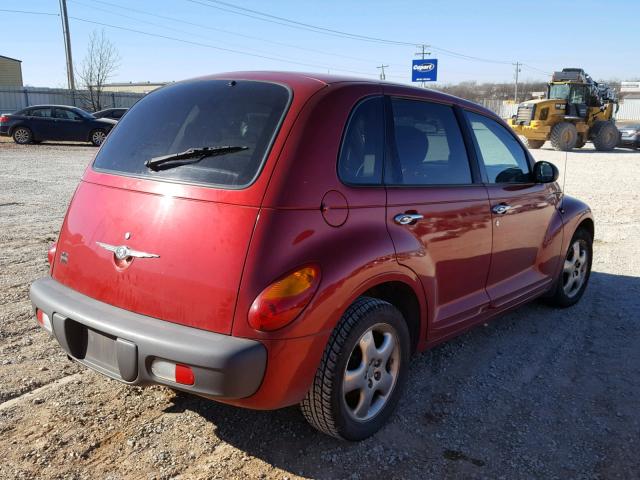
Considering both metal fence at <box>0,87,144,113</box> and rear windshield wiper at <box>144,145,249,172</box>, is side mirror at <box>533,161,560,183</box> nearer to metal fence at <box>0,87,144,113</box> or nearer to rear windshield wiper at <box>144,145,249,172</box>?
rear windshield wiper at <box>144,145,249,172</box>

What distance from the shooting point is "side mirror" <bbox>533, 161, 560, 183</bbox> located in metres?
4.21

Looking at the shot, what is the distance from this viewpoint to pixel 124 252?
101 inches

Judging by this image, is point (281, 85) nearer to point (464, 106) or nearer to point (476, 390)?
point (464, 106)

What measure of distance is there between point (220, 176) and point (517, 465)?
1.99 meters

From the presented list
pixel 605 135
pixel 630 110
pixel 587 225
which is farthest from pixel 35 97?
pixel 630 110

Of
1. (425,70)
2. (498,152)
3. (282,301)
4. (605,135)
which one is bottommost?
(605,135)

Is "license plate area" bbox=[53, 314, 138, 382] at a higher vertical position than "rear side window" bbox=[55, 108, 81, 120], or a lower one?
lower

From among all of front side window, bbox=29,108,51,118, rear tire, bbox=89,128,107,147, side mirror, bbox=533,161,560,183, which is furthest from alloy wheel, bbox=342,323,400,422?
front side window, bbox=29,108,51,118

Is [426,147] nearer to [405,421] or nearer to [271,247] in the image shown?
[271,247]

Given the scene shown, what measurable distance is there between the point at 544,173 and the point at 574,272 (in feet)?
4.13

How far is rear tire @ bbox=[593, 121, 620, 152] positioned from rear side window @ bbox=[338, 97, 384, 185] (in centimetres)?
2560

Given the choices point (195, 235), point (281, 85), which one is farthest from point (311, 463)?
point (281, 85)

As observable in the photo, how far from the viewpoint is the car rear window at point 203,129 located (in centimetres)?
256

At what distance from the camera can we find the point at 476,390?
3469 millimetres
